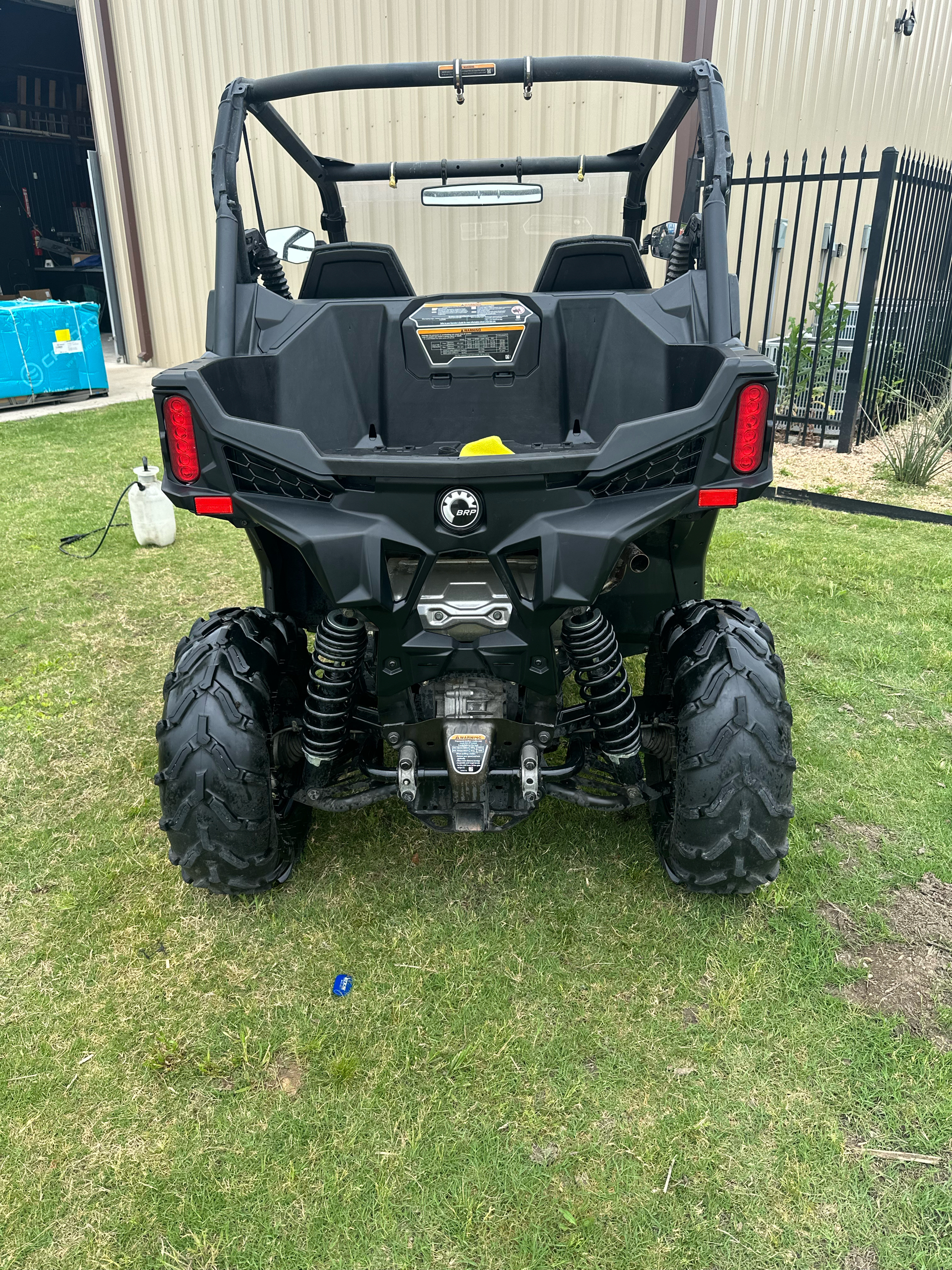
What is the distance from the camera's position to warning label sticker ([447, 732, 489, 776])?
7.59 feet

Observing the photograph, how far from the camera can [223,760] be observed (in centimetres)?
236

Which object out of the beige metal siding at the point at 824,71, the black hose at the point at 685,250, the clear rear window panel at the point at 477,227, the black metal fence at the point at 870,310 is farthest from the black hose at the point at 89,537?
the beige metal siding at the point at 824,71

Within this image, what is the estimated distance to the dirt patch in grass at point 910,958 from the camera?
2270 mm

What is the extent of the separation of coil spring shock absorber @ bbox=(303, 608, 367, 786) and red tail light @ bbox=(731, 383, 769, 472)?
1046 millimetres

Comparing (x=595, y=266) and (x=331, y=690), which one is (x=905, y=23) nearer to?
(x=595, y=266)

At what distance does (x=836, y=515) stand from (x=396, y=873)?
4810 mm

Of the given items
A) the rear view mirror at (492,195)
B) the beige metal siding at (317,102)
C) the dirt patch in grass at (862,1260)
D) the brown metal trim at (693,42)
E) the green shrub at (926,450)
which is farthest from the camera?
the beige metal siding at (317,102)

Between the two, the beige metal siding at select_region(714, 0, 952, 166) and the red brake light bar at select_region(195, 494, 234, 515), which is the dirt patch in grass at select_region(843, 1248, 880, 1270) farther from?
the beige metal siding at select_region(714, 0, 952, 166)

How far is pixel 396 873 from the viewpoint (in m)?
2.75

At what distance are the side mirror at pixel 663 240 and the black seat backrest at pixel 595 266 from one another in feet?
0.65

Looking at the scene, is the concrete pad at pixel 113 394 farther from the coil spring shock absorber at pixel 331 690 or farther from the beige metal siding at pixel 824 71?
the coil spring shock absorber at pixel 331 690

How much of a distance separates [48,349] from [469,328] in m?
8.92

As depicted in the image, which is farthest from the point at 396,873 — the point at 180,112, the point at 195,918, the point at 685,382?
the point at 180,112

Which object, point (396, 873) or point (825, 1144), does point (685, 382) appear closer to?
point (396, 873)
